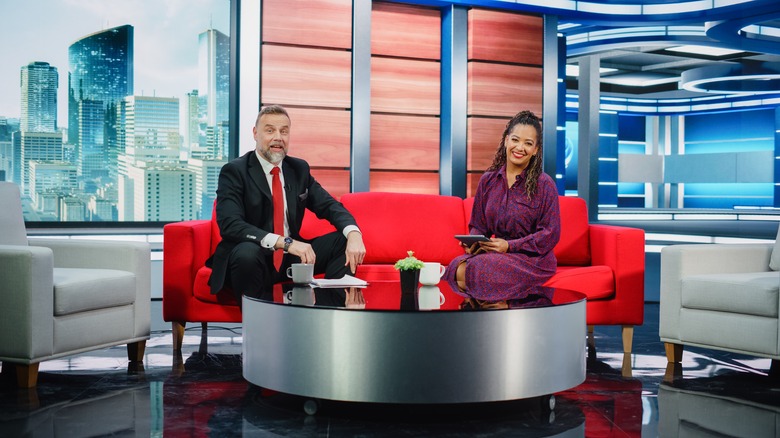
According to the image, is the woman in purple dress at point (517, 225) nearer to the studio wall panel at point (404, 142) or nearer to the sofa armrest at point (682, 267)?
the sofa armrest at point (682, 267)

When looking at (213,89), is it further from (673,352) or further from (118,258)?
(673,352)

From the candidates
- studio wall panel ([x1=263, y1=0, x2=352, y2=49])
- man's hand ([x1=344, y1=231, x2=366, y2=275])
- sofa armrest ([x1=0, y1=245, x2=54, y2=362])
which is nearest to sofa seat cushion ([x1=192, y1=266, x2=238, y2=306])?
man's hand ([x1=344, y1=231, x2=366, y2=275])

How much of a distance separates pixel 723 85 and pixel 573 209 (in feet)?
41.1

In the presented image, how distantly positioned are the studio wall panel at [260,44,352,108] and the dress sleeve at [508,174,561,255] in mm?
2644

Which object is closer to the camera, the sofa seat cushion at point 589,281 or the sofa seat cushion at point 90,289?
the sofa seat cushion at point 90,289

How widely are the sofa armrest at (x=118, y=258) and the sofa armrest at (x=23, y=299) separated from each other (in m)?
0.54

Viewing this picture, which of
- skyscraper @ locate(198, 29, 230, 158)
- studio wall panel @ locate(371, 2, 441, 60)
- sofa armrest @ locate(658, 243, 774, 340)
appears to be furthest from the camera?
skyscraper @ locate(198, 29, 230, 158)

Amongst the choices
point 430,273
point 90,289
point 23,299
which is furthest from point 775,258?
point 23,299

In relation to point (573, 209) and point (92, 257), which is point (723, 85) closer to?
point (573, 209)

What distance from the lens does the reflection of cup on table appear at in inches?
101

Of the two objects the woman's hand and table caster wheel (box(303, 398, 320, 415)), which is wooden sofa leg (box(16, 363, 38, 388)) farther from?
the woman's hand

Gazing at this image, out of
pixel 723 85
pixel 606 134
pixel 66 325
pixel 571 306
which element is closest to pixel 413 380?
pixel 571 306

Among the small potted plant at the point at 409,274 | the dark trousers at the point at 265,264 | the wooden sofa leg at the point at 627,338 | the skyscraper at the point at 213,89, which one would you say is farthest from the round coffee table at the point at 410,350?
the skyscraper at the point at 213,89

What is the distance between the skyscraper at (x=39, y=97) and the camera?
24.0ft
